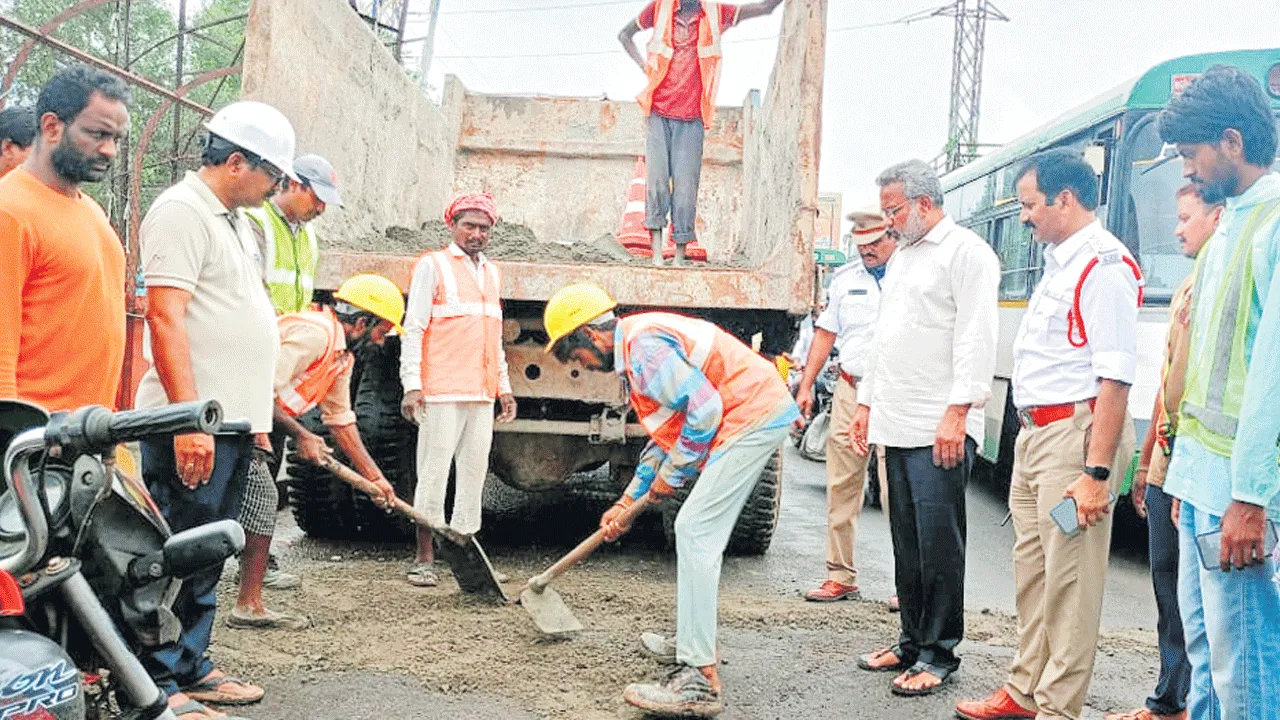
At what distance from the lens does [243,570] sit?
3783mm

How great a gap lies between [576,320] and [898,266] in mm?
1131

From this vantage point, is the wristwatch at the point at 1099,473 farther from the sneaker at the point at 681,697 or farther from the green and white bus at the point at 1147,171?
the green and white bus at the point at 1147,171

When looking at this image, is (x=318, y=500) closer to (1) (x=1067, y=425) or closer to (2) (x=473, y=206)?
(2) (x=473, y=206)

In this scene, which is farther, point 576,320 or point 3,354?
point 576,320

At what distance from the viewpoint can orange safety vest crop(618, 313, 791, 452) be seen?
332cm

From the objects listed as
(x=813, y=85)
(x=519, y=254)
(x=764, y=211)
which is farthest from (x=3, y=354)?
(x=764, y=211)

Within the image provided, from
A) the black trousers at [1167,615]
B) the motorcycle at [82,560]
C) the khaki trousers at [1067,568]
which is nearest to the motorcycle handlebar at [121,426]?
the motorcycle at [82,560]

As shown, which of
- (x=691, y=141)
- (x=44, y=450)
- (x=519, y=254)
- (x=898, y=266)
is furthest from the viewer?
(x=691, y=141)

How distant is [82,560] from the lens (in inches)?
70.5

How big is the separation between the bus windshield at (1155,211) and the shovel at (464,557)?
390 cm

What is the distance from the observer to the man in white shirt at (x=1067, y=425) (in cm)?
287

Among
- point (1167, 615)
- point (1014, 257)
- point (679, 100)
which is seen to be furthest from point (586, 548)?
point (1014, 257)

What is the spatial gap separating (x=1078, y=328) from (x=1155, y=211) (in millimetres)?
3366

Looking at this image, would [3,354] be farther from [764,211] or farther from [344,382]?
[764,211]
